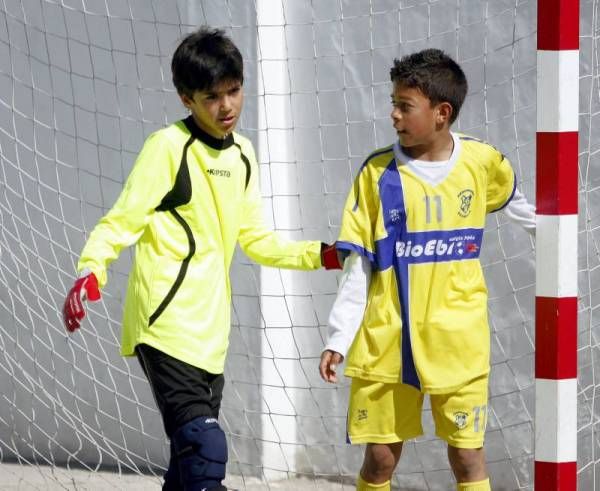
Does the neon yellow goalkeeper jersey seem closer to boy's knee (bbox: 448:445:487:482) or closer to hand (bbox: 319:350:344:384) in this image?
hand (bbox: 319:350:344:384)

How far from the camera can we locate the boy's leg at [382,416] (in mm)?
3938

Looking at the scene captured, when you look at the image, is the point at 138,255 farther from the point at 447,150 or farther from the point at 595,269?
the point at 595,269

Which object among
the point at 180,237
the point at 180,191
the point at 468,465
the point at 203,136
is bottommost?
the point at 468,465

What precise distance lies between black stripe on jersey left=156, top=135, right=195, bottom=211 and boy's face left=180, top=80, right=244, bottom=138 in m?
0.12

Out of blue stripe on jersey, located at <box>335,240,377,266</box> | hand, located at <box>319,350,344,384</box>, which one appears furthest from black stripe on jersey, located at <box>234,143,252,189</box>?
hand, located at <box>319,350,344,384</box>

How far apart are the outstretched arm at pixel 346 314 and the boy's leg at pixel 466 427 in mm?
318

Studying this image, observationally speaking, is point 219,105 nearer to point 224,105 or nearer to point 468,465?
point 224,105

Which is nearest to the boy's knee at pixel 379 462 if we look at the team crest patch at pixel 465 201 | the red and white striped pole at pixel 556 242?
the red and white striped pole at pixel 556 242

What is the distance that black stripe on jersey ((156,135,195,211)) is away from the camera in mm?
3928

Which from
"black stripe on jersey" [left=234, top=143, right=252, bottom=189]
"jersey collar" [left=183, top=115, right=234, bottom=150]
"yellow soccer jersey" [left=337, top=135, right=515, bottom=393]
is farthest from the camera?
"black stripe on jersey" [left=234, top=143, right=252, bottom=189]

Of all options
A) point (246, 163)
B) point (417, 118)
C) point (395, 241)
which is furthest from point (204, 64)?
point (395, 241)

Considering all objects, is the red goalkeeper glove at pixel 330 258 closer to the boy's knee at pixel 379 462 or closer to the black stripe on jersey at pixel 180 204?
the black stripe on jersey at pixel 180 204

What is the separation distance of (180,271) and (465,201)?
819mm

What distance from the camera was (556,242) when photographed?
3.89 metres
